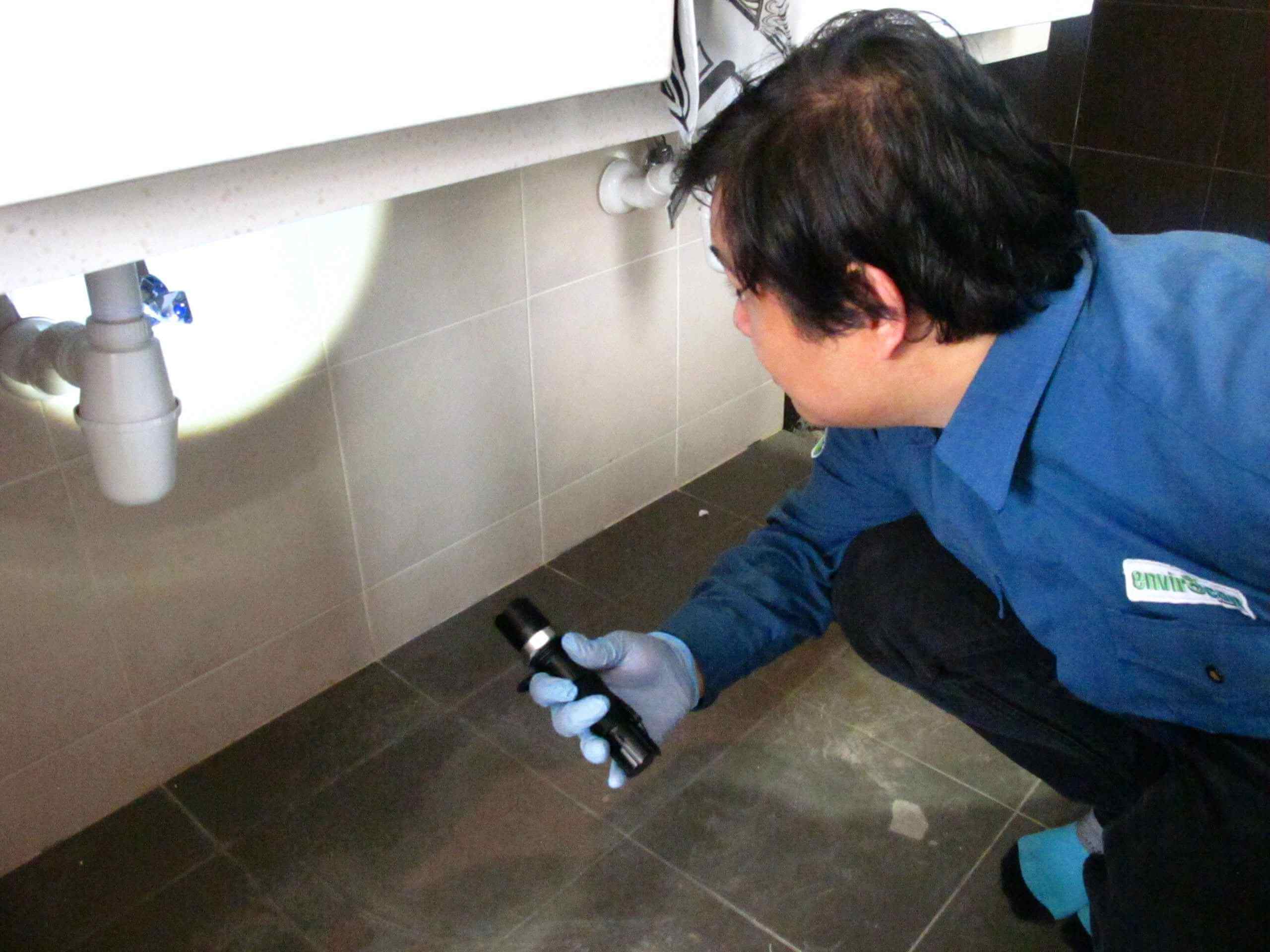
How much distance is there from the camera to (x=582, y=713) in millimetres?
772

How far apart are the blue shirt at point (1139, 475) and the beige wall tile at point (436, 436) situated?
59 cm

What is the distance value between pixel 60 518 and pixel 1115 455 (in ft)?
2.78

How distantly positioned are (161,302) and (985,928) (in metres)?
0.87

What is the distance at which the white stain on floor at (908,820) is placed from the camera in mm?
1068

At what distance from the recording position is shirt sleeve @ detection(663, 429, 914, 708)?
3.03ft

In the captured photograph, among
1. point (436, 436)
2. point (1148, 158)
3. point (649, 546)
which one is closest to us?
point (436, 436)

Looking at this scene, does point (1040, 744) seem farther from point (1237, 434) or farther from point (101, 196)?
point (101, 196)

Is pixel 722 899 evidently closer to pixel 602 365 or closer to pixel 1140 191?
pixel 602 365

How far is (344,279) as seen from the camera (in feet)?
3.56

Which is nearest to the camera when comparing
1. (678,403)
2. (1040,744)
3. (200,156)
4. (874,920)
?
(200,156)

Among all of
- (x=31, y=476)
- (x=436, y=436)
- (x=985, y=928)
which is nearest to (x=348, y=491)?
(x=436, y=436)

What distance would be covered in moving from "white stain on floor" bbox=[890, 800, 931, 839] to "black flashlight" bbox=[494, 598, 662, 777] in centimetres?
40

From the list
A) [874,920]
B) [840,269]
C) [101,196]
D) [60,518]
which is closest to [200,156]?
[101,196]

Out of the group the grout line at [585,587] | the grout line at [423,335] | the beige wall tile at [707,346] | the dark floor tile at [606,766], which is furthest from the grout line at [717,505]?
the grout line at [423,335]
